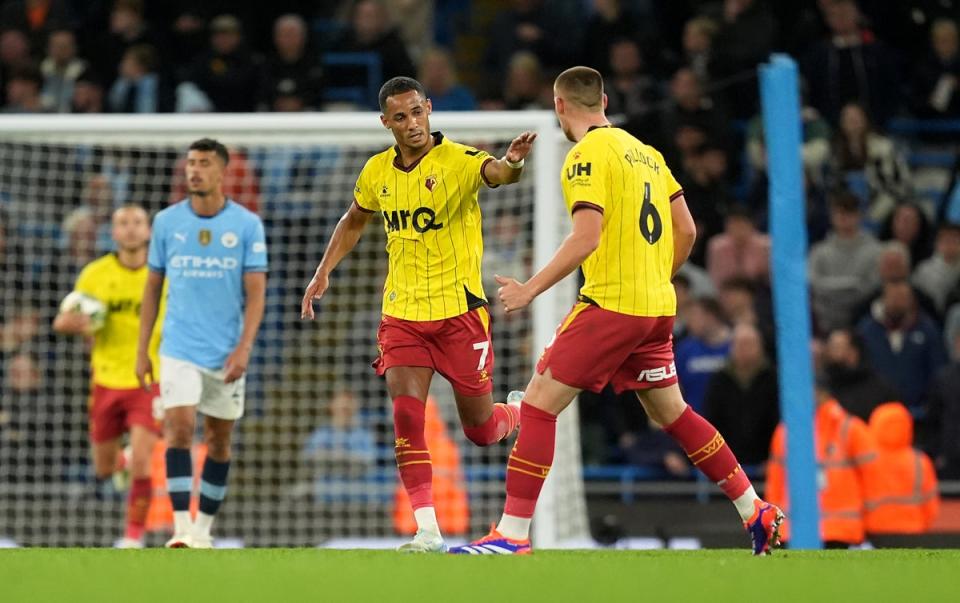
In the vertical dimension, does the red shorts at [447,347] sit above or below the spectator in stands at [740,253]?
below

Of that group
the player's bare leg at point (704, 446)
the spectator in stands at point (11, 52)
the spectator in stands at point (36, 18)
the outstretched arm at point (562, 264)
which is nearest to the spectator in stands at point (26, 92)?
the spectator in stands at point (11, 52)

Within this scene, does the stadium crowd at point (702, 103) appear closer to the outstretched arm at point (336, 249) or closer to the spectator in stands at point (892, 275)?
the spectator in stands at point (892, 275)

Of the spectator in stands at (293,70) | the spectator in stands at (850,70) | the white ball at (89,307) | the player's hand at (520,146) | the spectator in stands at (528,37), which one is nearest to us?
the player's hand at (520,146)

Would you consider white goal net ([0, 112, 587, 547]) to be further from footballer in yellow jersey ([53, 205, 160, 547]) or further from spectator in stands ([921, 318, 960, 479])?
spectator in stands ([921, 318, 960, 479])

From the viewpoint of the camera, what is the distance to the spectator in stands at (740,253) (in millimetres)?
14727

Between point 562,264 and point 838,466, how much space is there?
5.57 meters

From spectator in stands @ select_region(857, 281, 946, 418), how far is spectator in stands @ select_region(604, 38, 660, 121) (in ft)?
10.2

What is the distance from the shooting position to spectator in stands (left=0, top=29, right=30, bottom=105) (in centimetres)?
1747

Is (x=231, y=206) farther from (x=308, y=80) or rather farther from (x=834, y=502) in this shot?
(x=308, y=80)

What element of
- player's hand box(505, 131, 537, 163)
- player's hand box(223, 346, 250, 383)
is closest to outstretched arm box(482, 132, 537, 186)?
player's hand box(505, 131, 537, 163)

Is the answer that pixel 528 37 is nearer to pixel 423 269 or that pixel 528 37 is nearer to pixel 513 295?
pixel 423 269

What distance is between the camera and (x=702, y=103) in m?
15.9

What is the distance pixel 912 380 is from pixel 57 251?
725cm

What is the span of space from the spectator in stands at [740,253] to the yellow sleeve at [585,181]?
7640 mm
